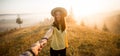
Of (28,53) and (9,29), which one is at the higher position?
(28,53)

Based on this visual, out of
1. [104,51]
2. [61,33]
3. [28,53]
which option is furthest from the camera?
[104,51]

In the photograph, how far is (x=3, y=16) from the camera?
7562 mm

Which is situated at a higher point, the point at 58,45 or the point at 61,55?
the point at 58,45

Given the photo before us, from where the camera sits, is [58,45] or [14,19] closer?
[58,45]

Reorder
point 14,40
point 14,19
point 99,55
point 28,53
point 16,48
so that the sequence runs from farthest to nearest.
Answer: point 14,19 < point 14,40 < point 16,48 < point 99,55 < point 28,53

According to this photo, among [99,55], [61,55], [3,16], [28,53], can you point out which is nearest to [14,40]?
[3,16]

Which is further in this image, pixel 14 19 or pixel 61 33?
pixel 14 19

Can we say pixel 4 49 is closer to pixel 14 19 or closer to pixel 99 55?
pixel 14 19

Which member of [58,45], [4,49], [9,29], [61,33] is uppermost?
[61,33]

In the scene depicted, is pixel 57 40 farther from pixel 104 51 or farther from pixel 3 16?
pixel 3 16

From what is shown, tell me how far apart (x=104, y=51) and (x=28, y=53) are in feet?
17.9

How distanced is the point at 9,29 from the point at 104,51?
5253 millimetres

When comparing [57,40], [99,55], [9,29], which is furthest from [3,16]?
[57,40]

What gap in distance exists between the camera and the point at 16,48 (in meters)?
7.09
